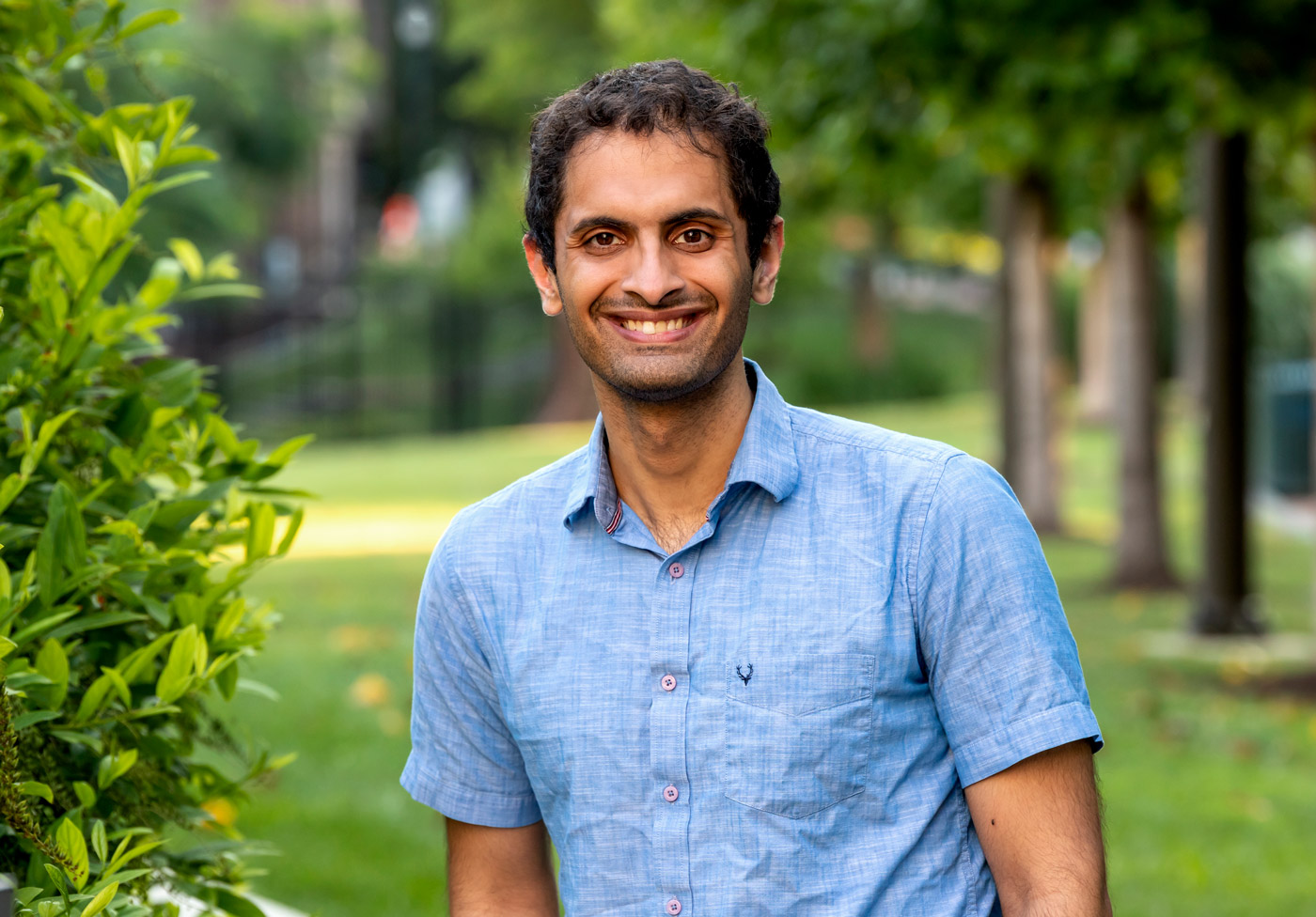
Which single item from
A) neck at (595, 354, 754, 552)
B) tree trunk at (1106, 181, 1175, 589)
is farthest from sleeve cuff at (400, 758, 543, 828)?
tree trunk at (1106, 181, 1175, 589)

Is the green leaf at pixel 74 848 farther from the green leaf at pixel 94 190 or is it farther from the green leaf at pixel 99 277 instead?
the green leaf at pixel 94 190

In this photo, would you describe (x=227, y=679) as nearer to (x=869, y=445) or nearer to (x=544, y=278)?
(x=544, y=278)

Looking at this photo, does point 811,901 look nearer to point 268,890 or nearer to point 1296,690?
point 268,890

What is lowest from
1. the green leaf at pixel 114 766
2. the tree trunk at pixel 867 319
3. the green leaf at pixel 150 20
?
the green leaf at pixel 114 766

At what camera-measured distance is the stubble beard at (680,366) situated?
6.89 feet

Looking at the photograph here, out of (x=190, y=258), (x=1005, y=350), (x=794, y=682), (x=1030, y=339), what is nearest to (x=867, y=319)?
(x=1005, y=350)

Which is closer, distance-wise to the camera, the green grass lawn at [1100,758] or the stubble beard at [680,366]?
the stubble beard at [680,366]

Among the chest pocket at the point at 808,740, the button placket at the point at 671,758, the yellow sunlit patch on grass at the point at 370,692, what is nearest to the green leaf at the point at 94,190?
the button placket at the point at 671,758

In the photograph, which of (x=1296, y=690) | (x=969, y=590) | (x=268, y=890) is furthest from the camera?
(x=1296, y=690)

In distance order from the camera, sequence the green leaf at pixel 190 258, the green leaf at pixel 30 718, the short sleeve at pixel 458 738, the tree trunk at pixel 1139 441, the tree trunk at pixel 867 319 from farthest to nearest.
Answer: the tree trunk at pixel 867 319
the tree trunk at pixel 1139 441
the green leaf at pixel 190 258
the short sleeve at pixel 458 738
the green leaf at pixel 30 718

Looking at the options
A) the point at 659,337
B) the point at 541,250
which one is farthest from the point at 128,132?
the point at 659,337

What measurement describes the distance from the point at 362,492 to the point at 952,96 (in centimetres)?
1191

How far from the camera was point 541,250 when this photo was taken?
2297mm

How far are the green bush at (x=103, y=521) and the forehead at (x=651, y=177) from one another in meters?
0.55
